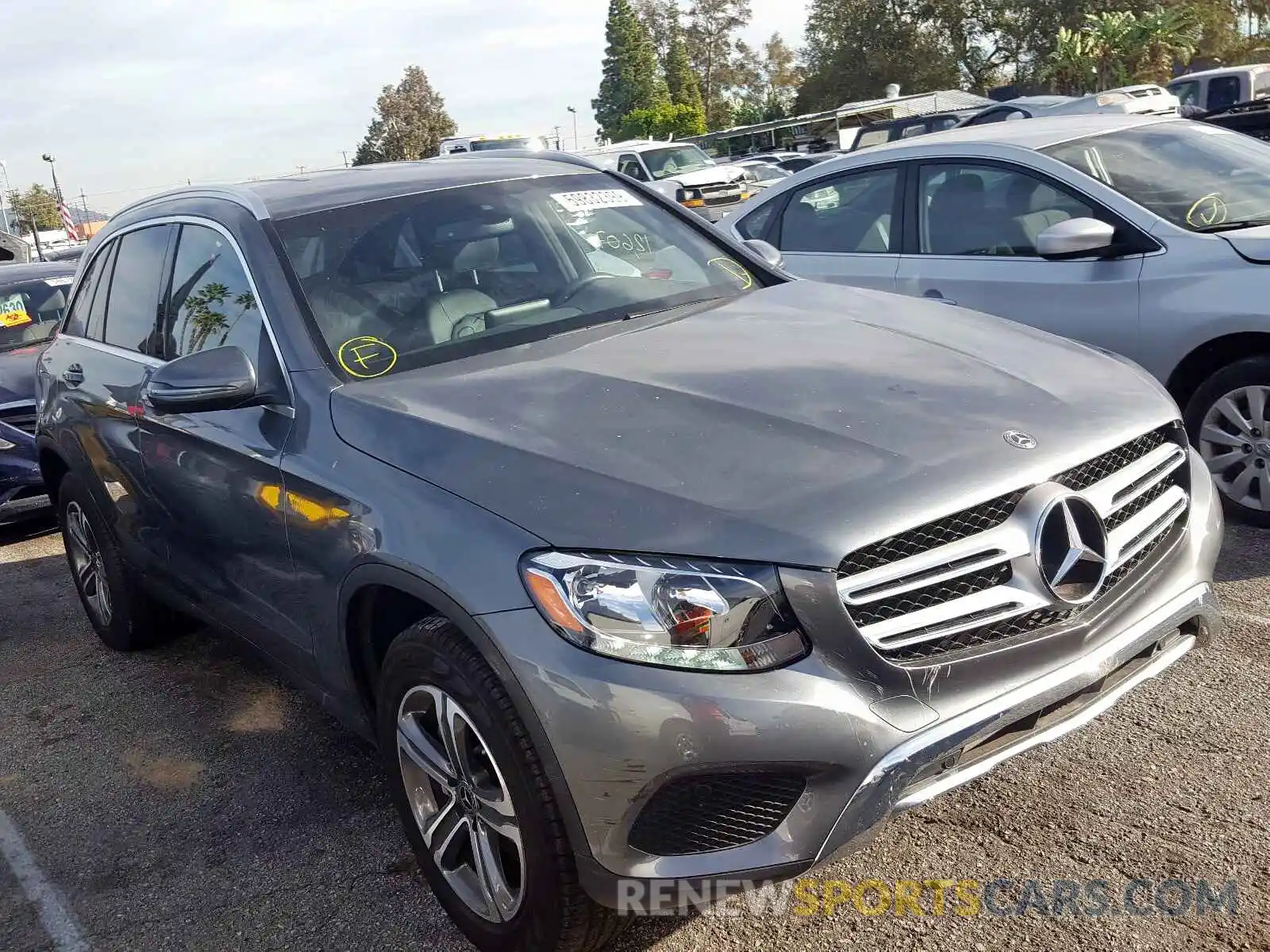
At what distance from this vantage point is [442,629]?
2.47 m

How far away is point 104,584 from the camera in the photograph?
481 cm

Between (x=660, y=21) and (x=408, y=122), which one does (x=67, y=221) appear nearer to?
(x=408, y=122)

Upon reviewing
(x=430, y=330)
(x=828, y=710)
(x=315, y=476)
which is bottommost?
(x=828, y=710)

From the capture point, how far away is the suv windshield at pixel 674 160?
21.9 metres

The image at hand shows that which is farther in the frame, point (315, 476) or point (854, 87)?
point (854, 87)

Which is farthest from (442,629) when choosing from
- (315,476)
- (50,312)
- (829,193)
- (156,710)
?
(50,312)

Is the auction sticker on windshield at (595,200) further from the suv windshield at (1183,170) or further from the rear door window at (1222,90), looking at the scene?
the rear door window at (1222,90)

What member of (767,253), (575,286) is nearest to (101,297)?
(575,286)

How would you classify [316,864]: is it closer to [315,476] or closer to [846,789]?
[315,476]

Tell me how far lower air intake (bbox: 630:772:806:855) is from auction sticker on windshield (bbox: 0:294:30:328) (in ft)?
26.6

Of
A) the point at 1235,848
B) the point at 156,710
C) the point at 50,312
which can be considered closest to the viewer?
the point at 1235,848

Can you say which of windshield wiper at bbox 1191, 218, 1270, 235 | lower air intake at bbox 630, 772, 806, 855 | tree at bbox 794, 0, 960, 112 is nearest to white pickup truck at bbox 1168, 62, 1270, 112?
windshield wiper at bbox 1191, 218, 1270, 235

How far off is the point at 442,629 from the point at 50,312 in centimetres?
764

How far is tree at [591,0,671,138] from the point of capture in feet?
270
